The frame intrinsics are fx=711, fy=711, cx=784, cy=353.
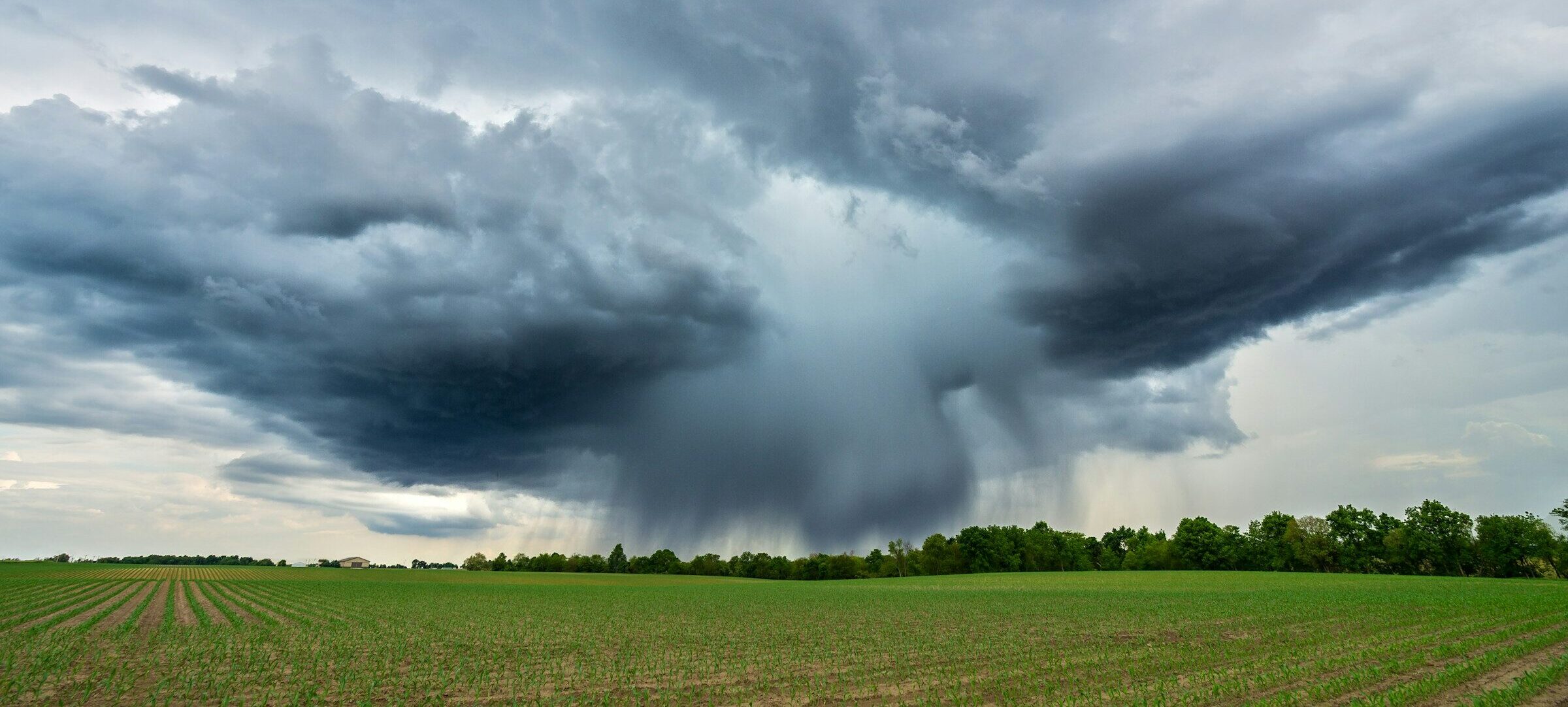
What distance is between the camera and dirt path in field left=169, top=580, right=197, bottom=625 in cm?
4197

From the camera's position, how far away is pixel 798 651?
30.8 metres

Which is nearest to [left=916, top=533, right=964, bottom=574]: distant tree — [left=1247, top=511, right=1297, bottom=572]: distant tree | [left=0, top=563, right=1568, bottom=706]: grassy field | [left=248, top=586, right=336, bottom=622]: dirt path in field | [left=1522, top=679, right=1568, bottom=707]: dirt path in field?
[left=1247, top=511, right=1297, bottom=572]: distant tree

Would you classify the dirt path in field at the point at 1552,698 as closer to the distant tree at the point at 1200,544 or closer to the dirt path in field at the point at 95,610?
the dirt path in field at the point at 95,610

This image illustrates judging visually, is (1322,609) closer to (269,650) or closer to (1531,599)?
(1531,599)

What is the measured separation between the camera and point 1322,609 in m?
46.5

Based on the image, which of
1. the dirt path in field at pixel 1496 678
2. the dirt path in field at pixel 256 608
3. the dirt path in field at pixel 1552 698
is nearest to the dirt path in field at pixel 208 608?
the dirt path in field at pixel 256 608

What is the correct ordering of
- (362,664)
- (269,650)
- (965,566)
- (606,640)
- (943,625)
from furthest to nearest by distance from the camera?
(965,566), (943,625), (606,640), (269,650), (362,664)

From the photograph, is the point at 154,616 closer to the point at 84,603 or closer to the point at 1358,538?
the point at 84,603

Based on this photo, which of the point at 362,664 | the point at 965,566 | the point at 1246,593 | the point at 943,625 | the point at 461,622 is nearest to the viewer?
the point at 362,664

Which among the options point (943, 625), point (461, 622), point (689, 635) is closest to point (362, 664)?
point (689, 635)

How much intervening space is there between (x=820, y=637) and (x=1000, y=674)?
14.0m

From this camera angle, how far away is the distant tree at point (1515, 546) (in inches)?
4503

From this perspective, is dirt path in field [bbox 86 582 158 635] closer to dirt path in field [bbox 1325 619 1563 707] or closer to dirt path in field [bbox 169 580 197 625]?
dirt path in field [bbox 169 580 197 625]

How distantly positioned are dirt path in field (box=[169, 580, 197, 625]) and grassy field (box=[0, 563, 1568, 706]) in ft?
1.49
